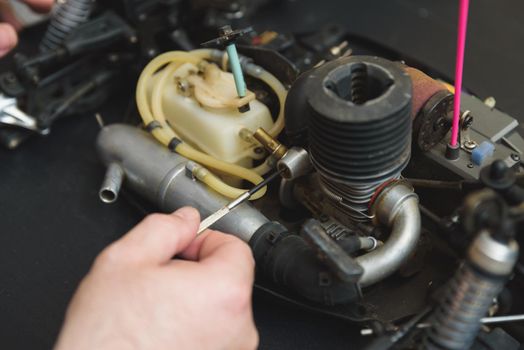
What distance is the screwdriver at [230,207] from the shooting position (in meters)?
0.86

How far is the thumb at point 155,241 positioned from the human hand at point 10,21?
0.62 metres

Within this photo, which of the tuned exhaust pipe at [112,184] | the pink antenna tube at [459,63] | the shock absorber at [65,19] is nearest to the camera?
the pink antenna tube at [459,63]

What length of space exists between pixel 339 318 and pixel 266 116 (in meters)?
0.35

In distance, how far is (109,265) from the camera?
2.25 ft

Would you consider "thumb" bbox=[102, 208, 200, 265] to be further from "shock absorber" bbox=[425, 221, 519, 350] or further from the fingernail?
"shock absorber" bbox=[425, 221, 519, 350]

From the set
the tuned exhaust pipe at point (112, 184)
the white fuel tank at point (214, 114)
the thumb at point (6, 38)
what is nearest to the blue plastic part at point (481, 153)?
the white fuel tank at point (214, 114)

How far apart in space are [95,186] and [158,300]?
591mm

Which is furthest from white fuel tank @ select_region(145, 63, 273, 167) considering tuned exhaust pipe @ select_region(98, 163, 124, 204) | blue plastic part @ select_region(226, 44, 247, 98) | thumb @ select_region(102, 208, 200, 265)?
thumb @ select_region(102, 208, 200, 265)

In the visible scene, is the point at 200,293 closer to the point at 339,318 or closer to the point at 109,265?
the point at 109,265

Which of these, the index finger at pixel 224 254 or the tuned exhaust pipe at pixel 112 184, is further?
the tuned exhaust pipe at pixel 112 184

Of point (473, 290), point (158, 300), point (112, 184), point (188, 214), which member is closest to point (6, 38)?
point (112, 184)

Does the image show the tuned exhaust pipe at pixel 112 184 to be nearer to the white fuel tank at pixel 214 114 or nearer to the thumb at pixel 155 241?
the white fuel tank at pixel 214 114

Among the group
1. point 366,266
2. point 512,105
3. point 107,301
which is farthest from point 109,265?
point 512,105

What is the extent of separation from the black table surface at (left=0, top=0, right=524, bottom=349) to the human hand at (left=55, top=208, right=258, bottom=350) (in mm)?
218
